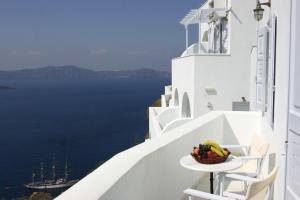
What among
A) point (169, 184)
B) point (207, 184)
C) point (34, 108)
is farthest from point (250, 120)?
point (34, 108)

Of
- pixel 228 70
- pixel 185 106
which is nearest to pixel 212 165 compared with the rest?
pixel 228 70

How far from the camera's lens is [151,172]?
387 cm

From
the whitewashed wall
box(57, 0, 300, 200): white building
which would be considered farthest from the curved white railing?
the whitewashed wall

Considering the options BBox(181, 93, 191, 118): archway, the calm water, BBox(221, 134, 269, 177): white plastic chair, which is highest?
BBox(221, 134, 269, 177): white plastic chair

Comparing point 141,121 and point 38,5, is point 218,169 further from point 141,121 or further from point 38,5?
point 38,5

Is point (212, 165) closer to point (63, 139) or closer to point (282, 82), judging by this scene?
point (282, 82)

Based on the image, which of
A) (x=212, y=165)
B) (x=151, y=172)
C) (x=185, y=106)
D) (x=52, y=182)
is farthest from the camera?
(x=52, y=182)

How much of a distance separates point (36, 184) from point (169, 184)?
6616 centimetres

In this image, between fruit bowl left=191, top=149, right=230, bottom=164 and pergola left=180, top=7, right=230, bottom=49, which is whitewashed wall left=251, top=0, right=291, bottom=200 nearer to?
fruit bowl left=191, top=149, right=230, bottom=164

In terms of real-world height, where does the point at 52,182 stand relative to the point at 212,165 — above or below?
below

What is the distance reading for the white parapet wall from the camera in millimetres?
2725

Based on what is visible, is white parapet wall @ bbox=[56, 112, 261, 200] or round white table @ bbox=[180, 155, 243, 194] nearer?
white parapet wall @ bbox=[56, 112, 261, 200]

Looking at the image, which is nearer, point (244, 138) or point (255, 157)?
point (255, 157)

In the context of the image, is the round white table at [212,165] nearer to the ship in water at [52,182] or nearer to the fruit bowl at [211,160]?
the fruit bowl at [211,160]
